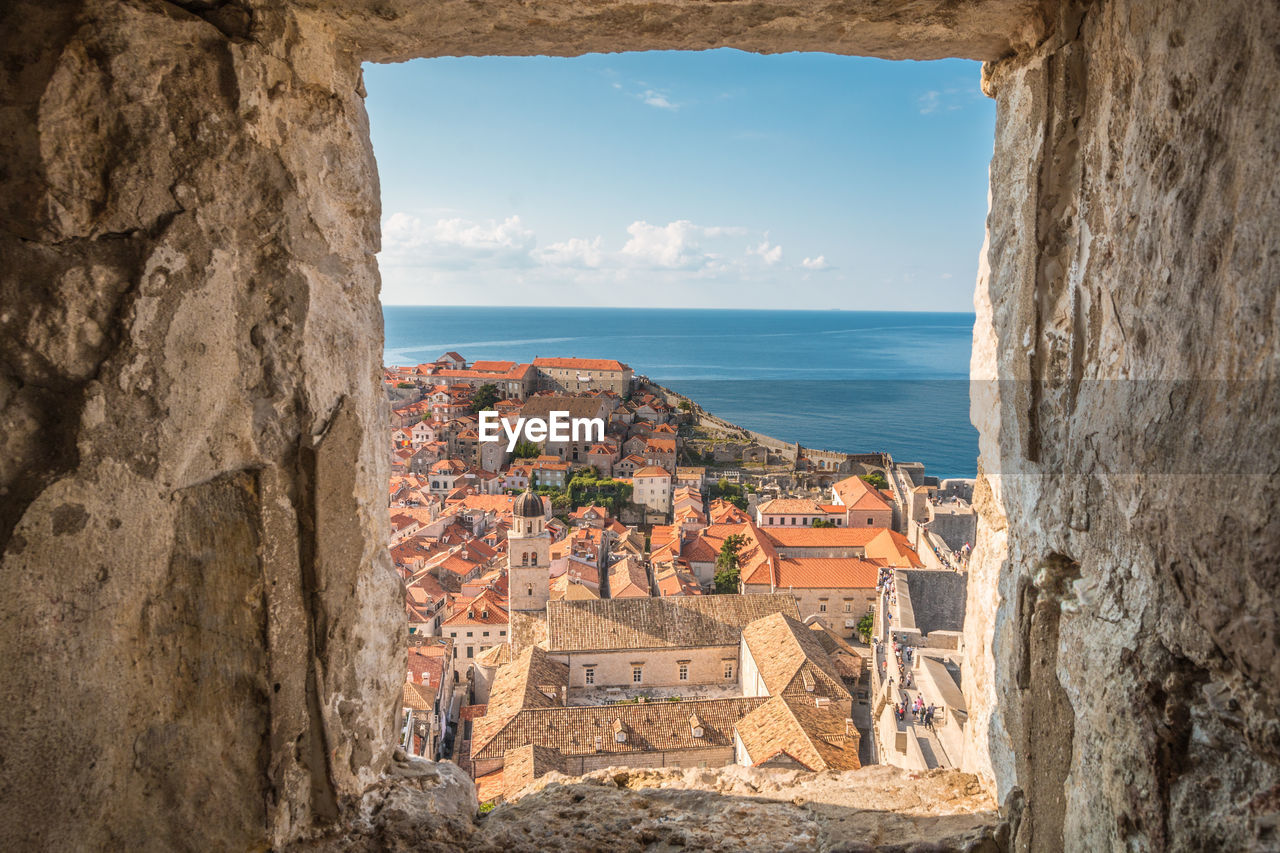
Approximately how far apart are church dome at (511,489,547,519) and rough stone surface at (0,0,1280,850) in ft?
80.0

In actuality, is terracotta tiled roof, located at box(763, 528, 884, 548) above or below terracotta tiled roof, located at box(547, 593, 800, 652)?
above

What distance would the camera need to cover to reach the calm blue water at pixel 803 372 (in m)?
66.1

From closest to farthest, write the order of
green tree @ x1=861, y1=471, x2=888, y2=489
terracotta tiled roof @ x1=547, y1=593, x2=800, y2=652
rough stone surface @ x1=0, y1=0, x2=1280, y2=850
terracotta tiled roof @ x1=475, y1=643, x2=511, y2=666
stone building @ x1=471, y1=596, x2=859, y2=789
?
rough stone surface @ x1=0, y1=0, x2=1280, y2=850
stone building @ x1=471, y1=596, x2=859, y2=789
terracotta tiled roof @ x1=547, y1=593, x2=800, y2=652
terracotta tiled roof @ x1=475, y1=643, x2=511, y2=666
green tree @ x1=861, y1=471, x2=888, y2=489

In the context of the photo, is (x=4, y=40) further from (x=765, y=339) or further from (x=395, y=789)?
(x=765, y=339)

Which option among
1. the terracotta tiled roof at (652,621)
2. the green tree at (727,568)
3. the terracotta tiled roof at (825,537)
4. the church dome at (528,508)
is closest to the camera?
the terracotta tiled roof at (652,621)

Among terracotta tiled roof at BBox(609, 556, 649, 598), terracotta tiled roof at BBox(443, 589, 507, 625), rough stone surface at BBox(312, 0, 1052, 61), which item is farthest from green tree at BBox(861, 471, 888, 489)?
rough stone surface at BBox(312, 0, 1052, 61)

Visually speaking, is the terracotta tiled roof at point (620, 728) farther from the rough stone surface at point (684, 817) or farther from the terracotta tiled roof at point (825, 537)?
the terracotta tiled roof at point (825, 537)

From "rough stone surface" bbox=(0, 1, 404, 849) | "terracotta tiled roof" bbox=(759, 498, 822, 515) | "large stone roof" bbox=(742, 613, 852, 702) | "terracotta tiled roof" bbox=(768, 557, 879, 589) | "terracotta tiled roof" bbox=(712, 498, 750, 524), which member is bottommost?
"large stone roof" bbox=(742, 613, 852, 702)

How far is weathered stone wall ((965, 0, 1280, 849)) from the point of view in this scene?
1.27 metres

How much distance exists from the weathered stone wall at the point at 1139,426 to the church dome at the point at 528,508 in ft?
81.0

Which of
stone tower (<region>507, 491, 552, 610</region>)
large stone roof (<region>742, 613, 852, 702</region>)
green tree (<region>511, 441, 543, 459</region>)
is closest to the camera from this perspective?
large stone roof (<region>742, 613, 852, 702</region>)

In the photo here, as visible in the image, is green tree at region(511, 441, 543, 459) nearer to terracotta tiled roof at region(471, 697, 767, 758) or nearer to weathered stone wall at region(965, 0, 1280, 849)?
terracotta tiled roof at region(471, 697, 767, 758)

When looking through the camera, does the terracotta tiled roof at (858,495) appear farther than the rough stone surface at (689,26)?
Yes
